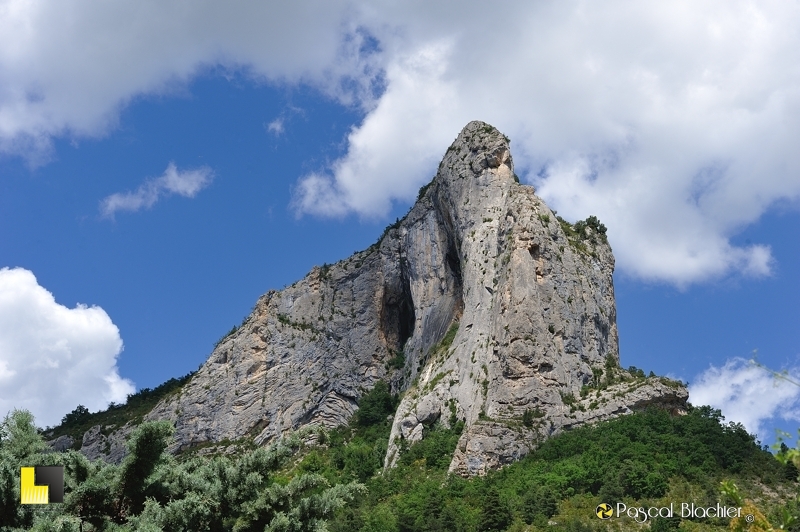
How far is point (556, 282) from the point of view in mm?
56969

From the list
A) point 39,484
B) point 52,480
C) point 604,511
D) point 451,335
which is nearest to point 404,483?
point 604,511

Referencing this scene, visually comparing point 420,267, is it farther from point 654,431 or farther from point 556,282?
point 654,431

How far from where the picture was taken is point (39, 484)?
16781 millimetres

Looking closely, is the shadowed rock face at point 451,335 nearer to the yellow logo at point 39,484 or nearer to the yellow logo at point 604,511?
the yellow logo at point 604,511

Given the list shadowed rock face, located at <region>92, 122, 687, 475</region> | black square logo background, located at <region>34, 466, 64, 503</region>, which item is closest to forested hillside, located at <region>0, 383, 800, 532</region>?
black square logo background, located at <region>34, 466, 64, 503</region>

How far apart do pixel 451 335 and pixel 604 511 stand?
2646cm

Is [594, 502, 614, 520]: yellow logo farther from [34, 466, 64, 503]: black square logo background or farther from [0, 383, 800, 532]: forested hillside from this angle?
[34, 466, 64, 503]: black square logo background

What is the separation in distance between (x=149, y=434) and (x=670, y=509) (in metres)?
24.5

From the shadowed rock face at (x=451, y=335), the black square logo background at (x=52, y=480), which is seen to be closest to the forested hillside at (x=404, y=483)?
the black square logo background at (x=52, y=480)

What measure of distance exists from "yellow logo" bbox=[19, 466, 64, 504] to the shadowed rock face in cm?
3140

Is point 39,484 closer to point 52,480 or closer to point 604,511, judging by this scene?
point 52,480

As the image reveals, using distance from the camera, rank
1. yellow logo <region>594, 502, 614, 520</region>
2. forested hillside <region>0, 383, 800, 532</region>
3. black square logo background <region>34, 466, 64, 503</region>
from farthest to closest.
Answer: yellow logo <region>594, 502, 614, 520</region>, forested hillside <region>0, 383, 800, 532</region>, black square logo background <region>34, 466, 64, 503</region>

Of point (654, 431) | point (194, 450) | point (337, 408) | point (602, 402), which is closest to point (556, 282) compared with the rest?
point (602, 402)

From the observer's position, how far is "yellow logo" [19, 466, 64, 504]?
55.0 ft
